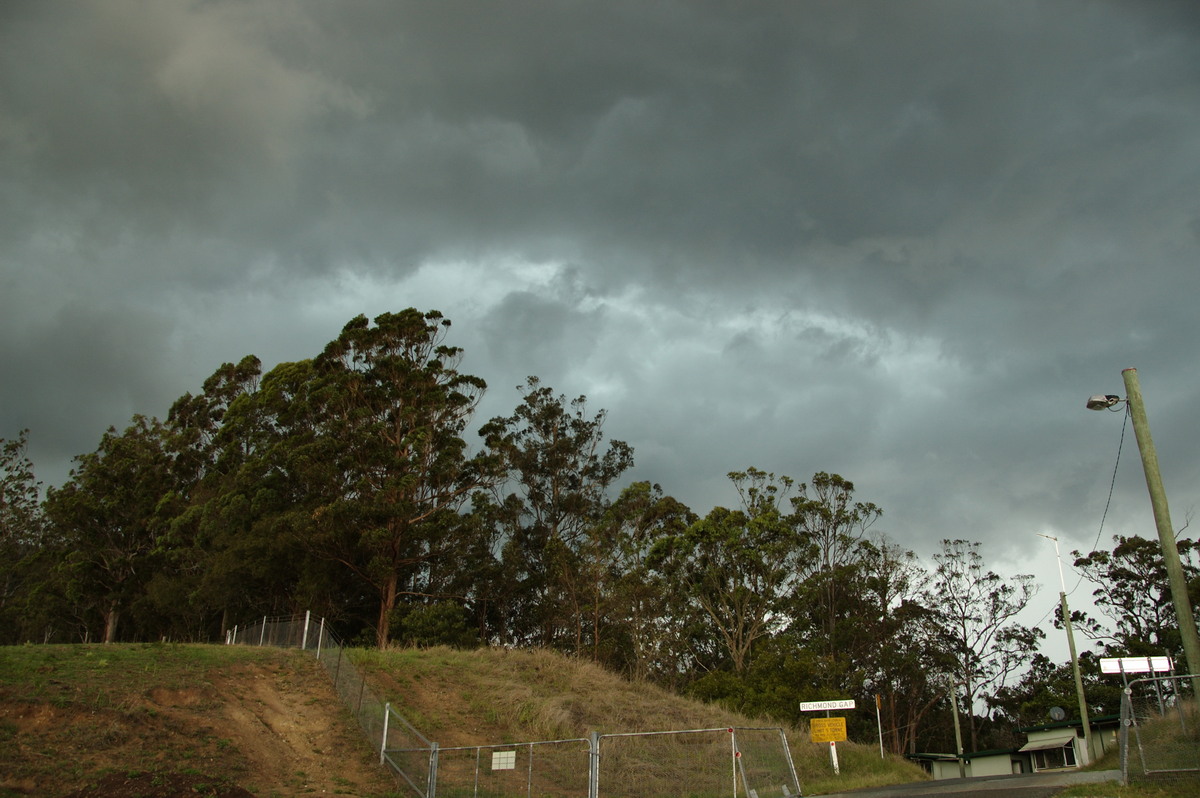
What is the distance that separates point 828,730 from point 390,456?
2564cm

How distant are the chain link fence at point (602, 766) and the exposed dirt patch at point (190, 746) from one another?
106 centimetres

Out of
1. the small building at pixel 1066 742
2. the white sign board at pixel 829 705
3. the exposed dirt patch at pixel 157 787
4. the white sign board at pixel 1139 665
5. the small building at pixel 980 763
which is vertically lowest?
the small building at pixel 980 763

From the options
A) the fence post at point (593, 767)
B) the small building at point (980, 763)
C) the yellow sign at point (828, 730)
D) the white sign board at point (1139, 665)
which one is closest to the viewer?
the fence post at point (593, 767)

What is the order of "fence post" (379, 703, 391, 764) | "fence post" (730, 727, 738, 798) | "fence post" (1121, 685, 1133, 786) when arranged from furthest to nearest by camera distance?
"fence post" (379, 703, 391, 764), "fence post" (730, 727, 738, 798), "fence post" (1121, 685, 1133, 786)

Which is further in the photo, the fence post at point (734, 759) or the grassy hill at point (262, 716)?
the fence post at point (734, 759)

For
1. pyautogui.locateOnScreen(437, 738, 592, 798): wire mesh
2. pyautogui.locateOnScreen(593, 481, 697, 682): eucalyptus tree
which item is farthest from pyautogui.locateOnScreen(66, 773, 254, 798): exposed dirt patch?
pyautogui.locateOnScreen(593, 481, 697, 682): eucalyptus tree

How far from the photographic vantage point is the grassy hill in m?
15.8

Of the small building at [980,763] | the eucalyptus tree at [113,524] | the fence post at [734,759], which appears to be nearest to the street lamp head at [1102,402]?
the fence post at [734,759]

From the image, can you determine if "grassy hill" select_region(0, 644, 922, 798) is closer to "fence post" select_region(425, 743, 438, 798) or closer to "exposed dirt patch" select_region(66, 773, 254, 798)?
"exposed dirt patch" select_region(66, 773, 254, 798)

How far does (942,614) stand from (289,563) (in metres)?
43.9

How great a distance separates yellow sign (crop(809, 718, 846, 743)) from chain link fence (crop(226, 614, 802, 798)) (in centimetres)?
544

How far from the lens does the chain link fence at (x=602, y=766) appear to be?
16.1 meters

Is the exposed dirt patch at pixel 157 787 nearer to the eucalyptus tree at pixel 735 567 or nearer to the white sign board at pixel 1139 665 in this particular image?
the white sign board at pixel 1139 665

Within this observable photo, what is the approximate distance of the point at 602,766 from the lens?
59.2 ft
